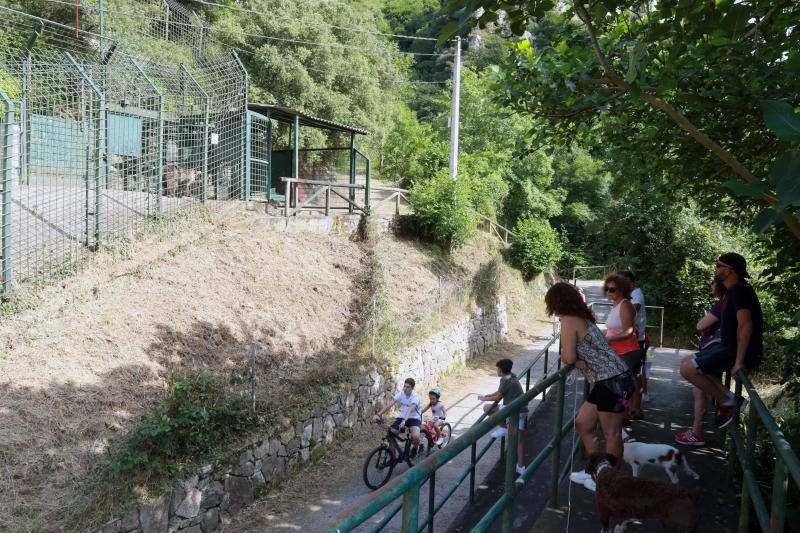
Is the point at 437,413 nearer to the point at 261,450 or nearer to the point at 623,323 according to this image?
the point at 261,450

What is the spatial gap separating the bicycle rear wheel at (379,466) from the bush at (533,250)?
48.3 ft

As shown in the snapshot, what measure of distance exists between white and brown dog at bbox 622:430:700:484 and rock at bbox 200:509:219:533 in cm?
525

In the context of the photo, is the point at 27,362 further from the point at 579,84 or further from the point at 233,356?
the point at 579,84

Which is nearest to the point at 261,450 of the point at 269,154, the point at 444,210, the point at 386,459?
the point at 386,459

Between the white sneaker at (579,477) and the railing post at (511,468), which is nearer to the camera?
the railing post at (511,468)

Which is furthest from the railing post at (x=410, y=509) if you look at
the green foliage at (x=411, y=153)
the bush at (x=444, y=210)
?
the green foliage at (x=411, y=153)

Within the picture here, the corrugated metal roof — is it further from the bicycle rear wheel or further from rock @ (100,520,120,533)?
rock @ (100,520,120,533)

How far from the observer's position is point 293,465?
8.80 metres

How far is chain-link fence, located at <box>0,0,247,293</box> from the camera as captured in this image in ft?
27.3

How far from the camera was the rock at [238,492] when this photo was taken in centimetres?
746

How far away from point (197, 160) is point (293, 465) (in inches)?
262

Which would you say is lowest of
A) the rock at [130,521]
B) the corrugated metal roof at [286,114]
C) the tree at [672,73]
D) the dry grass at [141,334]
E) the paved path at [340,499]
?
the paved path at [340,499]

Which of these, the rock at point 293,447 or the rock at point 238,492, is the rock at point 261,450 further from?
the rock at point 293,447

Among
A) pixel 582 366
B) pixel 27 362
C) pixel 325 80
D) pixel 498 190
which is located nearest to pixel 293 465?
pixel 27 362
